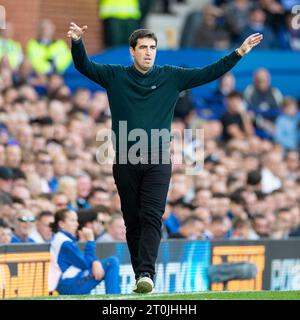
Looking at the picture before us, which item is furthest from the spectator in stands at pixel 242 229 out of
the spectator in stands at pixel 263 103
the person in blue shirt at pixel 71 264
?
the spectator in stands at pixel 263 103

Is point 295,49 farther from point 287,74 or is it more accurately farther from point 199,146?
point 199,146

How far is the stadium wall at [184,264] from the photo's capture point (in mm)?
12336

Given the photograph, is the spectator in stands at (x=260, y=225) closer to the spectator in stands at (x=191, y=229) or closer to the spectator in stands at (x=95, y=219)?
the spectator in stands at (x=191, y=229)

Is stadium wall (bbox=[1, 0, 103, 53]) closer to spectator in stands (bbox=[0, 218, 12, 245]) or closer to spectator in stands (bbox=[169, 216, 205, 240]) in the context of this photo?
spectator in stands (bbox=[169, 216, 205, 240])

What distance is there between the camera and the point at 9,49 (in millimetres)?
18719

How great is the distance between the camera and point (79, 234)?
43.3 ft

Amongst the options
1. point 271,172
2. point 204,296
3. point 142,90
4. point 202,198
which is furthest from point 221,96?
point 204,296

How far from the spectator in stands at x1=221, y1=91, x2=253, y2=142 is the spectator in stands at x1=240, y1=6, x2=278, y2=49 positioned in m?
2.63

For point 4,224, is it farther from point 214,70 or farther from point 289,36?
point 289,36

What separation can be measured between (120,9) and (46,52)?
274 cm

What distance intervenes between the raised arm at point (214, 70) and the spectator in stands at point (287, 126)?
10283 millimetres

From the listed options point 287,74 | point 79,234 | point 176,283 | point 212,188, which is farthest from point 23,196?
point 287,74

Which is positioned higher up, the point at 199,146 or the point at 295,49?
the point at 295,49
